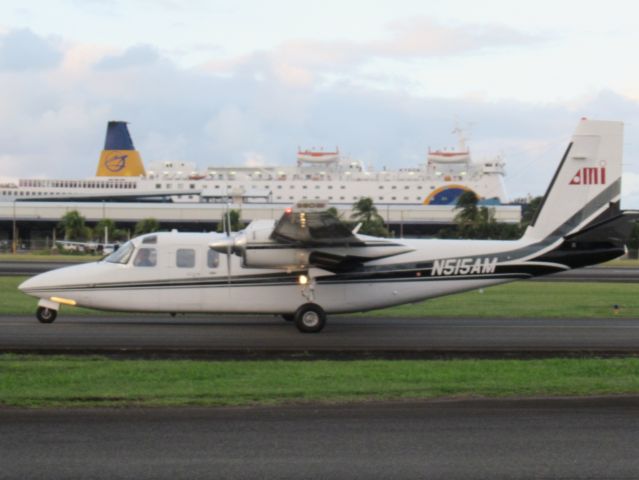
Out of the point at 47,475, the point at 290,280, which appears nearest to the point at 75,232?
the point at 290,280

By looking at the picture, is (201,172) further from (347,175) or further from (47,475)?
(47,475)

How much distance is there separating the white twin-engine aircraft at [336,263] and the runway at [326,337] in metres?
0.64

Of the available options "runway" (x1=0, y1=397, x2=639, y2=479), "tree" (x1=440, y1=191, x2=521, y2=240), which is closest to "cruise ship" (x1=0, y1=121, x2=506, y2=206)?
"tree" (x1=440, y1=191, x2=521, y2=240)

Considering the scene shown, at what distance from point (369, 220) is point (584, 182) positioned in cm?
5250

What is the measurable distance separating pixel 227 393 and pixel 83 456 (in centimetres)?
347

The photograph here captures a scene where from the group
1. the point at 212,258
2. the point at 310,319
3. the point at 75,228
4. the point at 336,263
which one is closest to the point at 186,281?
the point at 212,258

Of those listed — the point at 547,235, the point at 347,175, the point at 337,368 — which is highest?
the point at 347,175

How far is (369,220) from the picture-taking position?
243 feet

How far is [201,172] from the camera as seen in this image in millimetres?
131125

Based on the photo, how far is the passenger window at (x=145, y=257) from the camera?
21.0 meters

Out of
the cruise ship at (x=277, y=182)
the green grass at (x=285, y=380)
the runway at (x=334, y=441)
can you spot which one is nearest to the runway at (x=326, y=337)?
the green grass at (x=285, y=380)

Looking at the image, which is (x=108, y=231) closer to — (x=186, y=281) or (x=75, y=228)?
(x=75, y=228)

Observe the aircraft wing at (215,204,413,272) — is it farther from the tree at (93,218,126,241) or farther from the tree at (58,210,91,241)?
the tree at (58,210,91,241)

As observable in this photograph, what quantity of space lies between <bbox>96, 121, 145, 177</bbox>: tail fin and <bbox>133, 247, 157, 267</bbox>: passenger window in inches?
4226
